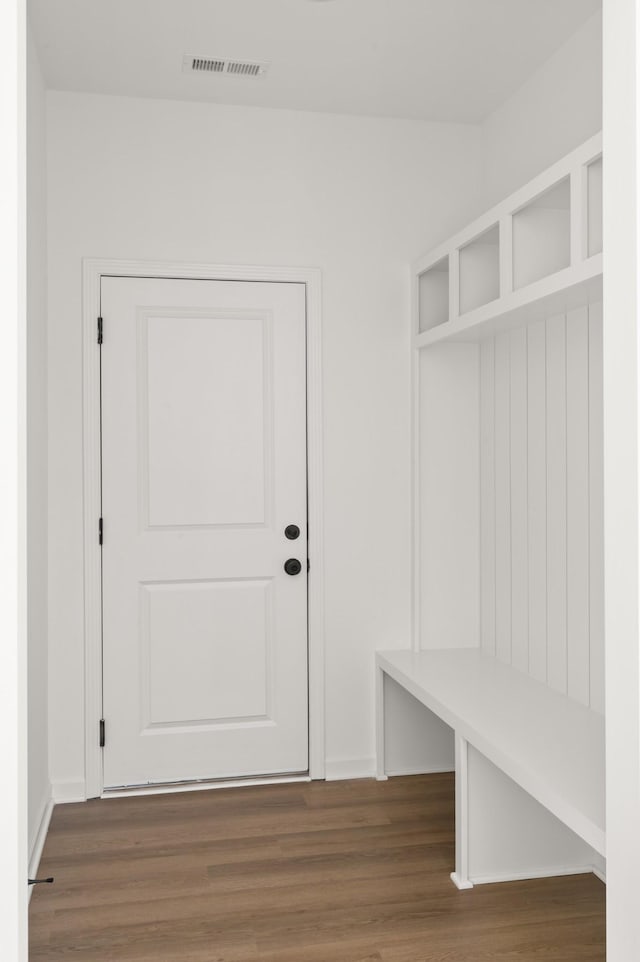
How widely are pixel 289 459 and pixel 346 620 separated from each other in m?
0.73

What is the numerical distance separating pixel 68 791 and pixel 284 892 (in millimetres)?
1154

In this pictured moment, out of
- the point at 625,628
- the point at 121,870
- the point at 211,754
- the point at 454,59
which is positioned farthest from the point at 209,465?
the point at 625,628

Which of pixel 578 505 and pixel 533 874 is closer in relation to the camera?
pixel 533 874

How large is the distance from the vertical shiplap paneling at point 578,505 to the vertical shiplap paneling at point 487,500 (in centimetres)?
64

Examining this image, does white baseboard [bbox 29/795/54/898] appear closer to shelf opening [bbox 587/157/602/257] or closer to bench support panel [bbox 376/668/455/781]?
bench support panel [bbox 376/668/455/781]

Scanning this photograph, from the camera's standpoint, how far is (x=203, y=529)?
11.1ft

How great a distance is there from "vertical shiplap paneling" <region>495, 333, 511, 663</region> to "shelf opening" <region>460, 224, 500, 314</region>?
0.24m

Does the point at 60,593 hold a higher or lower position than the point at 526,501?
lower

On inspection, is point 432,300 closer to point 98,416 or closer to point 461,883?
point 98,416

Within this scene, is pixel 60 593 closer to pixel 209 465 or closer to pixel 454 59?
pixel 209 465

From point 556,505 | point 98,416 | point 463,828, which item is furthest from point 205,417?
point 463,828

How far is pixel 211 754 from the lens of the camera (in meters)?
3.38

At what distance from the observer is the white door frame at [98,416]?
3.26 metres

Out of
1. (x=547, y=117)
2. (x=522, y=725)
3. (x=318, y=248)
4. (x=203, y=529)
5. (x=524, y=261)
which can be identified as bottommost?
(x=522, y=725)
